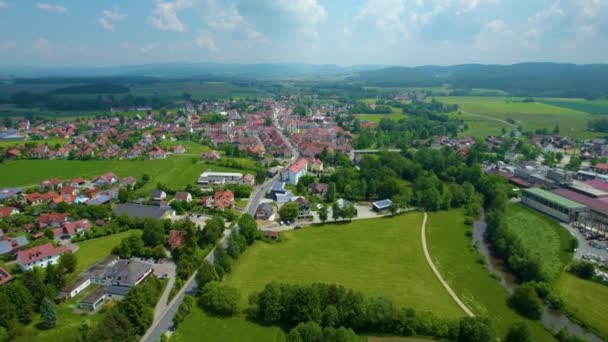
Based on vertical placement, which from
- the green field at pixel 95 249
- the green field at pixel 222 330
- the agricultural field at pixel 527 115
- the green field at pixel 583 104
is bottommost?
the green field at pixel 95 249

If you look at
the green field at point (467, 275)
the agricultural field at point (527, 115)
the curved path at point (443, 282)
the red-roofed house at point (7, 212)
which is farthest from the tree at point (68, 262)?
the agricultural field at point (527, 115)

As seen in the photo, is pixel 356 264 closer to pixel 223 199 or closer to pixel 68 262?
pixel 223 199

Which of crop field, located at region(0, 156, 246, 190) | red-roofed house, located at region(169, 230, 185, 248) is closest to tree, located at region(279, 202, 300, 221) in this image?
red-roofed house, located at region(169, 230, 185, 248)

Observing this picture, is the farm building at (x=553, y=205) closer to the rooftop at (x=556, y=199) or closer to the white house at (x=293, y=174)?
the rooftop at (x=556, y=199)

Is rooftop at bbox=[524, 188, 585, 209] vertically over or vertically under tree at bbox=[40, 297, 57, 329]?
over

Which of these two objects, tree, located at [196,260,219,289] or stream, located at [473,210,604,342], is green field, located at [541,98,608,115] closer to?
stream, located at [473,210,604,342]

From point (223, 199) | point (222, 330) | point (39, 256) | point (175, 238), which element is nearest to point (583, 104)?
point (223, 199)
